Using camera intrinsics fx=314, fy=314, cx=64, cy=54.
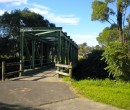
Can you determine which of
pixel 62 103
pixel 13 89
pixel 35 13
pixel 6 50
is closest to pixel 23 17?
pixel 35 13

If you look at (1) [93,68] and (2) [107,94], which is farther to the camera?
(1) [93,68]

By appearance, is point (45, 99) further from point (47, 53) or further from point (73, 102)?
point (47, 53)

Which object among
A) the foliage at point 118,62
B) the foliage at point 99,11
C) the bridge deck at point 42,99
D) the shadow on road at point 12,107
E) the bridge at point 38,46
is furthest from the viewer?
the foliage at point 99,11

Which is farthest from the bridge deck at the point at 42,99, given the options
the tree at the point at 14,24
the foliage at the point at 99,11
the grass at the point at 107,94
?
the tree at the point at 14,24

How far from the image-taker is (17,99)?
11.2 meters

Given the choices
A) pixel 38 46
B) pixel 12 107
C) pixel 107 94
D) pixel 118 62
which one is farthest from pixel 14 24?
pixel 12 107

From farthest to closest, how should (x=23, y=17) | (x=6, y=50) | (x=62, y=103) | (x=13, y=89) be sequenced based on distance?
1. (x=23, y=17)
2. (x=6, y=50)
3. (x=13, y=89)
4. (x=62, y=103)

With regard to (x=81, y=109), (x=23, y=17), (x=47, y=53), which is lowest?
(x=81, y=109)

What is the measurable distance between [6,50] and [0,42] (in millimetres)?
Result: 1521

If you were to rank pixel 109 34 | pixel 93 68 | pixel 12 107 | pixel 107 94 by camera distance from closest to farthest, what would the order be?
pixel 12 107, pixel 107 94, pixel 93 68, pixel 109 34

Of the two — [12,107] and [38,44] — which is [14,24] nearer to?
[38,44]

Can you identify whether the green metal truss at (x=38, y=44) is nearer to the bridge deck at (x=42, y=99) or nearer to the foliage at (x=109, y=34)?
the bridge deck at (x=42, y=99)

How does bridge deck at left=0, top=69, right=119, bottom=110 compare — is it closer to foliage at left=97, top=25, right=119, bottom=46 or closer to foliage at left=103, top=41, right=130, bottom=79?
foliage at left=103, top=41, right=130, bottom=79

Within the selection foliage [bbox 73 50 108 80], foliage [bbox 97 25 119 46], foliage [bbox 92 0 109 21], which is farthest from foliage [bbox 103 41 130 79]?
foliage [bbox 97 25 119 46]
